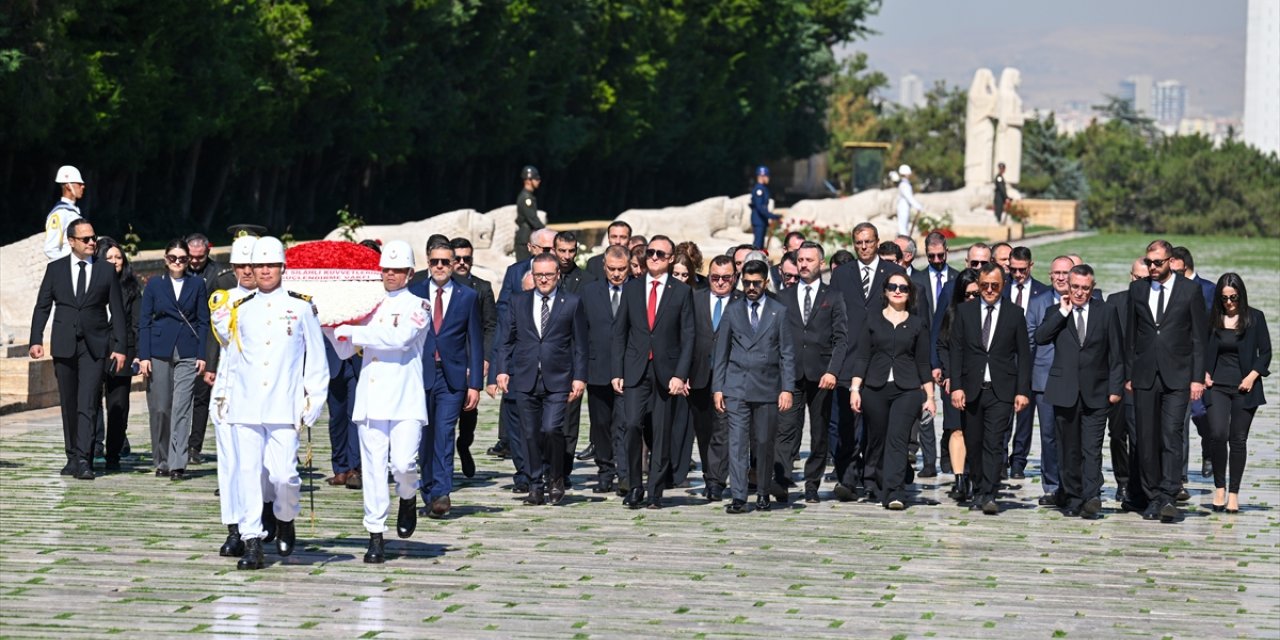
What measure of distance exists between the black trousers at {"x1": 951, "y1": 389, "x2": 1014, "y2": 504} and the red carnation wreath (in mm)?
4404

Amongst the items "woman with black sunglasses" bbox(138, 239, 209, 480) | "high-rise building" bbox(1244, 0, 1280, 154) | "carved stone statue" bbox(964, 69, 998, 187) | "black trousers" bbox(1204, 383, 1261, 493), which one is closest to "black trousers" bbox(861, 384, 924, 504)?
"black trousers" bbox(1204, 383, 1261, 493)

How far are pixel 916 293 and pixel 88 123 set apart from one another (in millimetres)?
20771

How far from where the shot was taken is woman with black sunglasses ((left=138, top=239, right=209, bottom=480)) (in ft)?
52.7

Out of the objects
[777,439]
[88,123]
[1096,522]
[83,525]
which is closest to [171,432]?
[83,525]

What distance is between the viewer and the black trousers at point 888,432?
50.3ft

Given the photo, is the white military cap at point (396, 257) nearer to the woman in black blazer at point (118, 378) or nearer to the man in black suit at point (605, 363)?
the man in black suit at point (605, 363)

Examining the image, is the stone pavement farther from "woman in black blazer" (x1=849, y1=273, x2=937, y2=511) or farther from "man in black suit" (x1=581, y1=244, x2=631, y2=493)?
"woman in black blazer" (x1=849, y1=273, x2=937, y2=511)

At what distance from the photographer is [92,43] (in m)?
33.6

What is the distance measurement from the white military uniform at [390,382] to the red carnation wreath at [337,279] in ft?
0.91

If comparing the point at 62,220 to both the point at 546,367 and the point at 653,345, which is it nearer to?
the point at 546,367

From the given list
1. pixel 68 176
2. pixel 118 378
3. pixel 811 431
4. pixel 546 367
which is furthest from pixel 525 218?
pixel 546 367

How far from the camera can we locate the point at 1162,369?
15180mm

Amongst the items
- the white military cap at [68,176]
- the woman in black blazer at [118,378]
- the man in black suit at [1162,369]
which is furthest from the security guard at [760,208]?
the man in black suit at [1162,369]

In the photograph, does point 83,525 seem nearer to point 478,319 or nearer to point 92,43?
point 478,319
